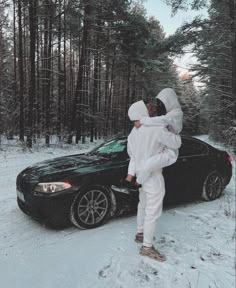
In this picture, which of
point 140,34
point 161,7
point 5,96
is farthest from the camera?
point 140,34

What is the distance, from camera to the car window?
561 cm

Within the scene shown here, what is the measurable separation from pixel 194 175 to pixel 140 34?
17766 mm

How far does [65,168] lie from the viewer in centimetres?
449

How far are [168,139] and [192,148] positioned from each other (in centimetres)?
266

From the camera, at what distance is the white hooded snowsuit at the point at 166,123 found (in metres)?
3.32

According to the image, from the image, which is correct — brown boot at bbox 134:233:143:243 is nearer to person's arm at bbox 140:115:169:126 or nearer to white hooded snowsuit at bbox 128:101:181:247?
white hooded snowsuit at bbox 128:101:181:247

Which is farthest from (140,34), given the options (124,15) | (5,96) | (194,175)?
(194,175)

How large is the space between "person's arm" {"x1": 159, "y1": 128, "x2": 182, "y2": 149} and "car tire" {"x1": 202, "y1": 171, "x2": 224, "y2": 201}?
2.71 meters

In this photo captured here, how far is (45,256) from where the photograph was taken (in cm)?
336

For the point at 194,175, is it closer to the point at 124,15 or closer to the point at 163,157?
the point at 163,157

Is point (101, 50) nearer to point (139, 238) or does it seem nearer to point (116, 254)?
point (139, 238)

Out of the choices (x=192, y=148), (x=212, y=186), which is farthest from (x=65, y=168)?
(x=212, y=186)

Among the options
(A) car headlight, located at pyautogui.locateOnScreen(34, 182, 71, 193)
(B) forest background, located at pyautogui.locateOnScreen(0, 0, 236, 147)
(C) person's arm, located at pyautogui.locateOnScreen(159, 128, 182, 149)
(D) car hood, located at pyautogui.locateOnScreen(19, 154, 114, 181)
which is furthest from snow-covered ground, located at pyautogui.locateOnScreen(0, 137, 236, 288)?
(B) forest background, located at pyautogui.locateOnScreen(0, 0, 236, 147)

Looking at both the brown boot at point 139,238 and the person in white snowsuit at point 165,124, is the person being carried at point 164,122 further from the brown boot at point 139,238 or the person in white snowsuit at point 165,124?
the brown boot at point 139,238
